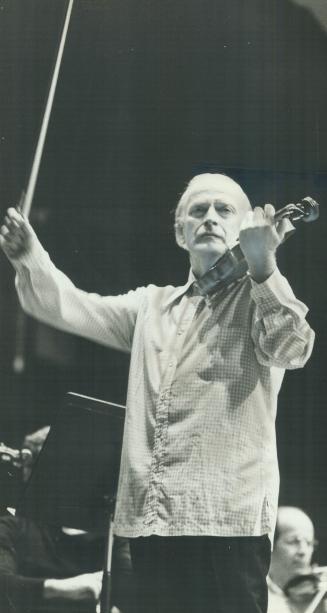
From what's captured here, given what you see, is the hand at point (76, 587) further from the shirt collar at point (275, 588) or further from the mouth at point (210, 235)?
the mouth at point (210, 235)

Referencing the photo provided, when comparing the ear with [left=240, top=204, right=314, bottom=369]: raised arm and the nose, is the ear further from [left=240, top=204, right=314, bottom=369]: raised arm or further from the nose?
[left=240, top=204, right=314, bottom=369]: raised arm

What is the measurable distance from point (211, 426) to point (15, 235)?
590 mm

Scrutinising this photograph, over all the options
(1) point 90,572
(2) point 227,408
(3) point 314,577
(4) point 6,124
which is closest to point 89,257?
(4) point 6,124

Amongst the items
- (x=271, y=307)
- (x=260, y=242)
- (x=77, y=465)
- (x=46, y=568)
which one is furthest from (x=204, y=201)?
(x=46, y=568)

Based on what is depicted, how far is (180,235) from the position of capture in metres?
1.51

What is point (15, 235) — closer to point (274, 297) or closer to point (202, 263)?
point (202, 263)

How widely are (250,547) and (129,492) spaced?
23cm

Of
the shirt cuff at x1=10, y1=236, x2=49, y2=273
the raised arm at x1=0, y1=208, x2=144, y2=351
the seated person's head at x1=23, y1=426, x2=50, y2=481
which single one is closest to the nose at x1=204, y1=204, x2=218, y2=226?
the raised arm at x1=0, y1=208, x2=144, y2=351

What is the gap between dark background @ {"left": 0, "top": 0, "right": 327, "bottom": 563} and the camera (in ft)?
5.05

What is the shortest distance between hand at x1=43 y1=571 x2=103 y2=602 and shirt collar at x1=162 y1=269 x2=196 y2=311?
0.54 metres

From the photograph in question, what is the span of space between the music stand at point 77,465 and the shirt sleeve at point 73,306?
140 mm

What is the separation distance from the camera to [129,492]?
A: 1254 mm

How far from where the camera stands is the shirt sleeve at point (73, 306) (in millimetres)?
1466

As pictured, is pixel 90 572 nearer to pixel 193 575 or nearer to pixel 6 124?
pixel 193 575
